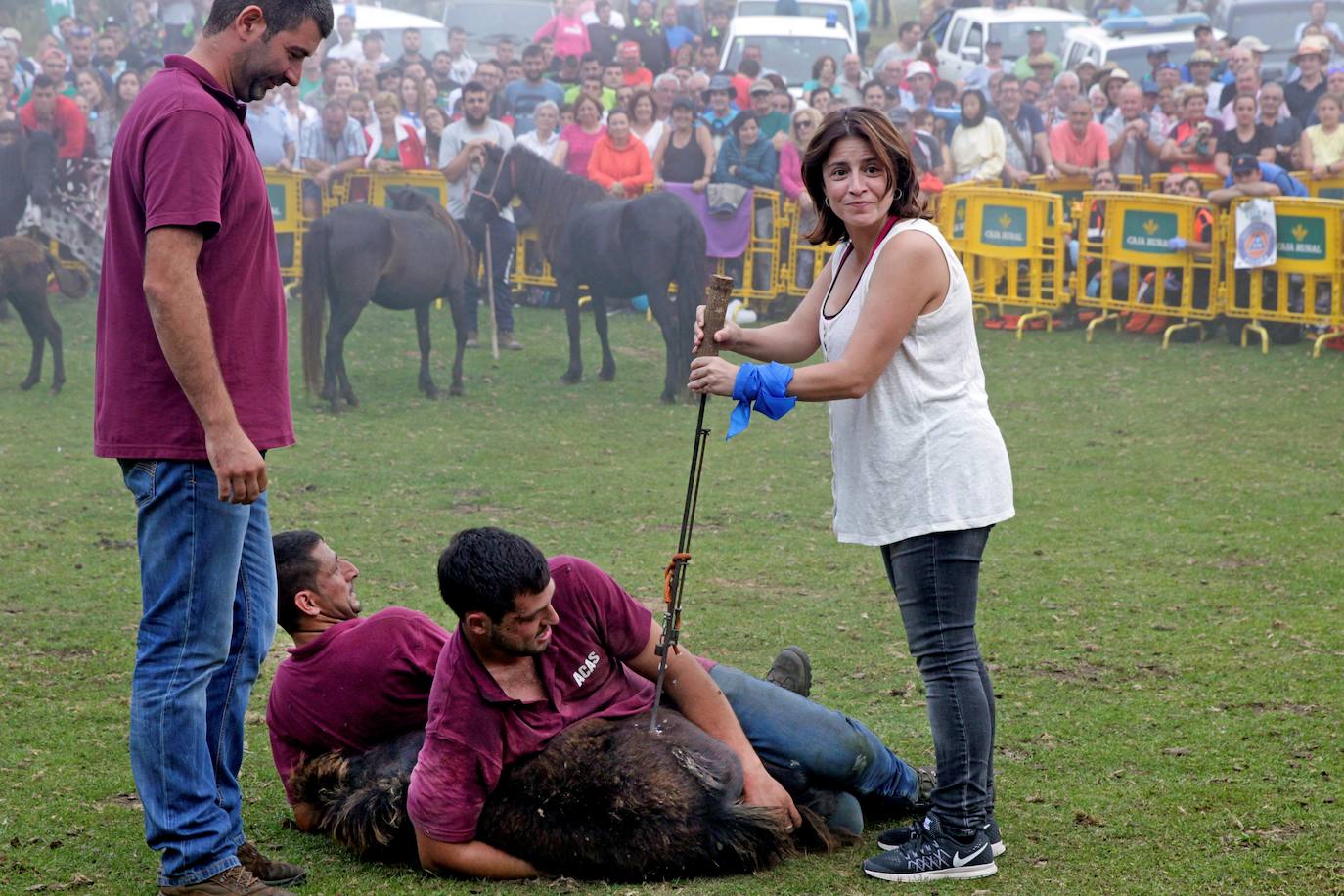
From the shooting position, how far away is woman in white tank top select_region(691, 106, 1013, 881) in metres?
3.30

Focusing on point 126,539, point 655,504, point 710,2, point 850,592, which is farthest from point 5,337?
point 710,2

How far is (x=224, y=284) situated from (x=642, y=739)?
53.9 inches

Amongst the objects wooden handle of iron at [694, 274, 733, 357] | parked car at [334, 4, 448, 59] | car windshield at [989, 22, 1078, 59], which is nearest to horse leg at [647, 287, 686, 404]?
wooden handle of iron at [694, 274, 733, 357]

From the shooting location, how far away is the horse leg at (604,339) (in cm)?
1248

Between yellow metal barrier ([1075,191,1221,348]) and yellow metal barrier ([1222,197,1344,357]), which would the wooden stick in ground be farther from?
yellow metal barrier ([1222,197,1344,357])

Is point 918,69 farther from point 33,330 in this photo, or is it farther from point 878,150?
point 878,150

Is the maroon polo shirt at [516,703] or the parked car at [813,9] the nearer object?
the maroon polo shirt at [516,703]

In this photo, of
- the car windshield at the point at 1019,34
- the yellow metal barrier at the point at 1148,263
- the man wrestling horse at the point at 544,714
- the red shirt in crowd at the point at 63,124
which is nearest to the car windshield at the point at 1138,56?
the car windshield at the point at 1019,34

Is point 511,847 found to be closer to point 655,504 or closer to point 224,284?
point 224,284

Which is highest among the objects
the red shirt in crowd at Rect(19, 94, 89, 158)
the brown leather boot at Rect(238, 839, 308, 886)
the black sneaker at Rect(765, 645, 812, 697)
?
the red shirt in crowd at Rect(19, 94, 89, 158)

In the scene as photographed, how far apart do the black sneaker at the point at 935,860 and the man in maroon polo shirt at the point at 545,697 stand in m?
0.25

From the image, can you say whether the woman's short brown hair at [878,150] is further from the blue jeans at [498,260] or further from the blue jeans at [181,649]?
the blue jeans at [498,260]

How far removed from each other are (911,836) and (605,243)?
9363 millimetres

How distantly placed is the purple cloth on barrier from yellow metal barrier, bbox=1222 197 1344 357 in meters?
4.42
